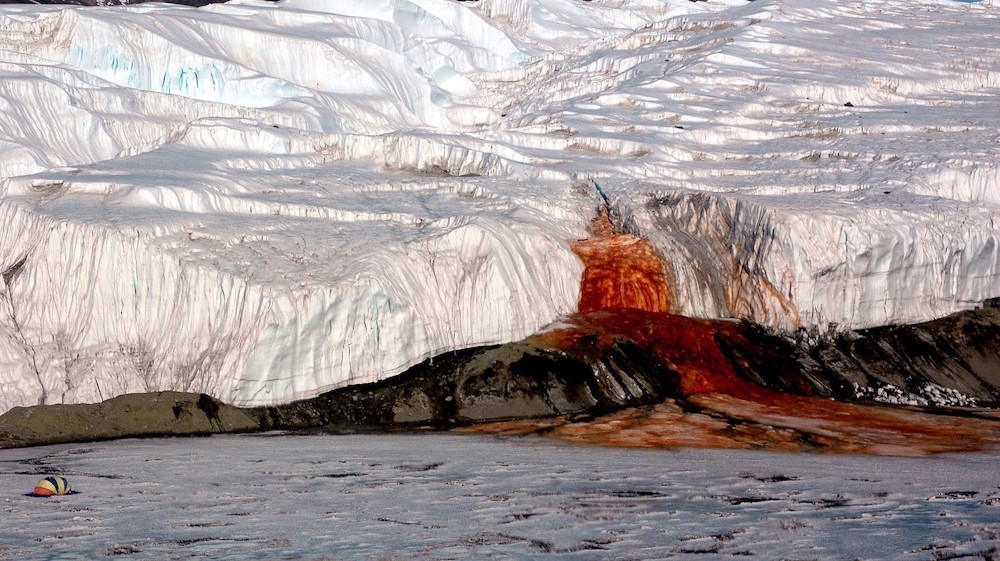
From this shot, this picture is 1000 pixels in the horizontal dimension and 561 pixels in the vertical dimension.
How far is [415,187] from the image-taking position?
1041 inches

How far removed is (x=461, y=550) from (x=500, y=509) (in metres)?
2.00

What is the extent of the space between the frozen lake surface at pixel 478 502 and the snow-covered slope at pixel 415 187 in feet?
10.0

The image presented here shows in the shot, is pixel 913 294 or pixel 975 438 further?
pixel 913 294

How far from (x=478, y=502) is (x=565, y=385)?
278 inches

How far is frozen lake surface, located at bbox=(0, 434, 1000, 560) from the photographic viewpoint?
1180 cm

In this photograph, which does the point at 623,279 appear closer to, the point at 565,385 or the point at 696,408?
the point at 565,385

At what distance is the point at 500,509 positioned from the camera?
13719 mm

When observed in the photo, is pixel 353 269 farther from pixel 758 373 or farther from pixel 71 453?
pixel 758 373

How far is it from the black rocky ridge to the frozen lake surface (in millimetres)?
1113

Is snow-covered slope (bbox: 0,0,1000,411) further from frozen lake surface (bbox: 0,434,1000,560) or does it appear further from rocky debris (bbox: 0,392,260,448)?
frozen lake surface (bbox: 0,434,1000,560)

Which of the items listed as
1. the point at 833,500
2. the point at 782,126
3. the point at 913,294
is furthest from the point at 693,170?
the point at 833,500

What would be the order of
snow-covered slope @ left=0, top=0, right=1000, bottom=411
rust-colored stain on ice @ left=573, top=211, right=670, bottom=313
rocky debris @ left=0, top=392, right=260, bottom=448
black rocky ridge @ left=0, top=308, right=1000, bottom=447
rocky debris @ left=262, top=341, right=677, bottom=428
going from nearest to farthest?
rocky debris @ left=0, top=392, right=260, bottom=448, black rocky ridge @ left=0, top=308, right=1000, bottom=447, rocky debris @ left=262, top=341, right=677, bottom=428, snow-covered slope @ left=0, top=0, right=1000, bottom=411, rust-colored stain on ice @ left=573, top=211, right=670, bottom=313

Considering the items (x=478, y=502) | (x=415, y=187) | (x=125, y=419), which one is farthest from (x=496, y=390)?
(x=415, y=187)

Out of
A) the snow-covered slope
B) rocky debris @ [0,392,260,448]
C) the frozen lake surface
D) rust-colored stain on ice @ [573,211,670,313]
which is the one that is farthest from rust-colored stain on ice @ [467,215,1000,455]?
rocky debris @ [0,392,260,448]
